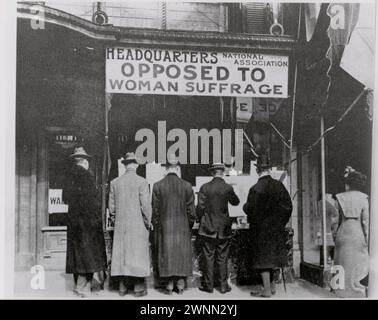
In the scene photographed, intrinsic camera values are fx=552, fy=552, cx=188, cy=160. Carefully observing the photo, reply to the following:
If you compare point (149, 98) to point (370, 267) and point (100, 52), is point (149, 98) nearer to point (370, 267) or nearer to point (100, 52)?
point (100, 52)

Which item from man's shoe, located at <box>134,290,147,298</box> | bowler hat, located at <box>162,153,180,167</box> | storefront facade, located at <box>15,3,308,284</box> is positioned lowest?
man's shoe, located at <box>134,290,147,298</box>

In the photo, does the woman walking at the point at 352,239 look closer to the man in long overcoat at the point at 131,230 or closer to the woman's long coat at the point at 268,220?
the woman's long coat at the point at 268,220

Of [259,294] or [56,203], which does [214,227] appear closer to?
[259,294]

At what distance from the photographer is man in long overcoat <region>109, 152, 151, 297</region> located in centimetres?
631

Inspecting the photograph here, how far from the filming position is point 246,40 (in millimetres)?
6812

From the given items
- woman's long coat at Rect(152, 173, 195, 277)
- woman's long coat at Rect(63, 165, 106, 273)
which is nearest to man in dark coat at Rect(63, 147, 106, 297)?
woman's long coat at Rect(63, 165, 106, 273)

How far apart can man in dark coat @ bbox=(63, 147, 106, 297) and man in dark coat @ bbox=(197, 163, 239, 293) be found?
3.86 ft

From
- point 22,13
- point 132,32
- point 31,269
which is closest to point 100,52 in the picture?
point 132,32

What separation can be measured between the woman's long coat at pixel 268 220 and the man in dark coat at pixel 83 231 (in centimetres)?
177

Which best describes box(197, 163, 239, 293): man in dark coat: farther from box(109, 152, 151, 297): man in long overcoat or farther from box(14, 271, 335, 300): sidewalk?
box(109, 152, 151, 297): man in long overcoat

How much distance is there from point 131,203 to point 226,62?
6.79ft

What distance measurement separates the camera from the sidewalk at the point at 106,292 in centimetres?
632

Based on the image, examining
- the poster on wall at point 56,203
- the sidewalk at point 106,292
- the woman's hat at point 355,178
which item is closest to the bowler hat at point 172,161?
the poster on wall at point 56,203

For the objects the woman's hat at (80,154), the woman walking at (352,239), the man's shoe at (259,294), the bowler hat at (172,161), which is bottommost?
the man's shoe at (259,294)
